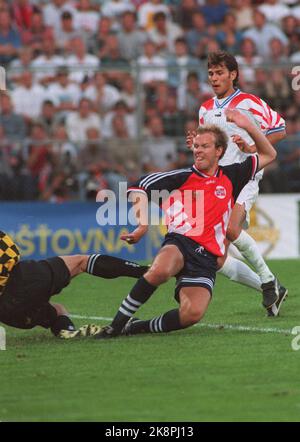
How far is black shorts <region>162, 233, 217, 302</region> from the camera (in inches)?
345

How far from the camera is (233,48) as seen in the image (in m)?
19.1

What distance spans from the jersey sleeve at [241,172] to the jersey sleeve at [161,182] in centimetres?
40

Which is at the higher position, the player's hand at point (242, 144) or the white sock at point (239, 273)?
the player's hand at point (242, 144)

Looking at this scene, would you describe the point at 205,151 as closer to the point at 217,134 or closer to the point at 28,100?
the point at 217,134

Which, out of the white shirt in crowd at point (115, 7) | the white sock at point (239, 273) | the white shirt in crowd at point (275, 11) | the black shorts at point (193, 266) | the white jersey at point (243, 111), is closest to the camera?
the black shorts at point (193, 266)

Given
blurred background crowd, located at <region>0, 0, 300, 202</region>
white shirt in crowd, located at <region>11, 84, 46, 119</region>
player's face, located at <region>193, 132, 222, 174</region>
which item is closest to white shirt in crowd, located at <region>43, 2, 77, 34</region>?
blurred background crowd, located at <region>0, 0, 300, 202</region>

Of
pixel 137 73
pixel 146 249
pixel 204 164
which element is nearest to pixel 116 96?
pixel 137 73

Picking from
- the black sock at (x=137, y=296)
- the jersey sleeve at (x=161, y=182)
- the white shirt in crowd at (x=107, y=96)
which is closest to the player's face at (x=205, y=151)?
the jersey sleeve at (x=161, y=182)

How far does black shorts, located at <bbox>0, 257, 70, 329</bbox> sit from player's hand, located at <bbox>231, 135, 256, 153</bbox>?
1704 mm

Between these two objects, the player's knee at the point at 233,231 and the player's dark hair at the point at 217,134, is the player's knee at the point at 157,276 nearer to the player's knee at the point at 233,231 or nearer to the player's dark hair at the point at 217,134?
the player's dark hair at the point at 217,134

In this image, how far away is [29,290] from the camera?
859cm

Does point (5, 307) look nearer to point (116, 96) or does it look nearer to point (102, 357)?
point (102, 357)

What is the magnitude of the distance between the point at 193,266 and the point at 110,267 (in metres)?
0.70

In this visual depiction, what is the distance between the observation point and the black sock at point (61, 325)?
895cm
